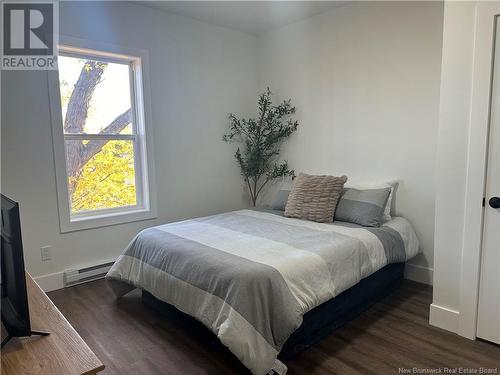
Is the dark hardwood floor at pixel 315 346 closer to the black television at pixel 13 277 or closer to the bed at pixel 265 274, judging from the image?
the bed at pixel 265 274

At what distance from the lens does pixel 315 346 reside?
2.09 m

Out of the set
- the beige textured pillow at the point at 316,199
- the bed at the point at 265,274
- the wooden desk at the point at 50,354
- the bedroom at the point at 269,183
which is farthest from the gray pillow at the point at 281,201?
the wooden desk at the point at 50,354

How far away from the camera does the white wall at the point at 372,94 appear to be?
2.93 meters

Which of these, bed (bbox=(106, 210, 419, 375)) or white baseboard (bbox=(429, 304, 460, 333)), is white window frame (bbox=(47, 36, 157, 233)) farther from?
white baseboard (bbox=(429, 304, 460, 333))

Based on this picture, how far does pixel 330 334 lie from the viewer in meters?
2.22

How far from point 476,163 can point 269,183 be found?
2.58 meters

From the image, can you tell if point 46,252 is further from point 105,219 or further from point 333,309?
Answer: point 333,309

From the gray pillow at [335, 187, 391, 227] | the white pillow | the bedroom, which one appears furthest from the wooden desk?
the white pillow

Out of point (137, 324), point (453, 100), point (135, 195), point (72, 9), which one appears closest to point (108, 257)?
point (135, 195)

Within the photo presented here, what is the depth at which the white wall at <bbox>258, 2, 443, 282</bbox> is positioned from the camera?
2.93 m

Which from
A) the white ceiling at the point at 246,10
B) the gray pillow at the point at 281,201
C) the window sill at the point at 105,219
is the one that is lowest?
the window sill at the point at 105,219

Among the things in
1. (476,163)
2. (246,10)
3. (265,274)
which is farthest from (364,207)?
(246,10)

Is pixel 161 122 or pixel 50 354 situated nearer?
pixel 50 354

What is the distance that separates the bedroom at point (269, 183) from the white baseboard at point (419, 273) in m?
0.02
